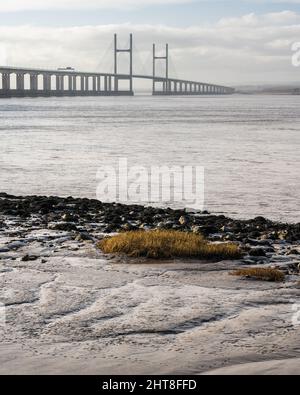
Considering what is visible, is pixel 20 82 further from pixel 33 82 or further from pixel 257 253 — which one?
pixel 257 253

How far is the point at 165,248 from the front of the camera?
446 inches

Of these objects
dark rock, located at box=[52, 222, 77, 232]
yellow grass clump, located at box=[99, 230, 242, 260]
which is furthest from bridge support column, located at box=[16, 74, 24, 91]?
yellow grass clump, located at box=[99, 230, 242, 260]

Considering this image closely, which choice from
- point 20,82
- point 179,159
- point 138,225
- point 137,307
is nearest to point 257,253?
point 137,307

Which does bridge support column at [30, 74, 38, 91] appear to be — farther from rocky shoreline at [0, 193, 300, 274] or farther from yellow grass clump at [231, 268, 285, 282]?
yellow grass clump at [231, 268, 285, 282]

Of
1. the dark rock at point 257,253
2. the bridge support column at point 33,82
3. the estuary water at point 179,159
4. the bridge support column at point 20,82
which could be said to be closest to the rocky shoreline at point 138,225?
the dark rock at point 257,253

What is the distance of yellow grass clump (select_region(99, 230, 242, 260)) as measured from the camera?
1125 centimetres

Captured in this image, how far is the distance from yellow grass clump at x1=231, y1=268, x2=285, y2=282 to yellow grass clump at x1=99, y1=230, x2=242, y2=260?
42.8 inches

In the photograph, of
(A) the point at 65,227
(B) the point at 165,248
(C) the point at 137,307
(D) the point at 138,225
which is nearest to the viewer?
(C) the point at 137,307

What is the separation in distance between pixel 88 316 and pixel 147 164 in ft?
74.0

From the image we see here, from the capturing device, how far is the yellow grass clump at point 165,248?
11.2 meters

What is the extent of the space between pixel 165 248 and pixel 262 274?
1.84 m

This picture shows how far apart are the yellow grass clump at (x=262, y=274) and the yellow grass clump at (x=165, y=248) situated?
3.56ft

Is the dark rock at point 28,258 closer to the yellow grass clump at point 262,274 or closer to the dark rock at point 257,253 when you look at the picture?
the yellow grass clump at point 262,274

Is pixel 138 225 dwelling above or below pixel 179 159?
above
